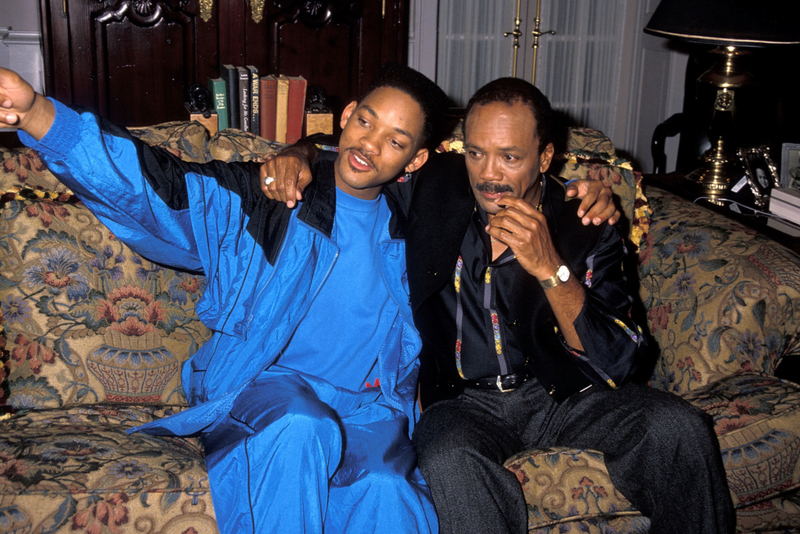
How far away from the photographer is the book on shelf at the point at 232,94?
2.69 m

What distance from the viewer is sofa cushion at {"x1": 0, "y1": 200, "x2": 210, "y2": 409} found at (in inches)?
64.2

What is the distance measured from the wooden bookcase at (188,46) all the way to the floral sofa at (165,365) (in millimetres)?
1674

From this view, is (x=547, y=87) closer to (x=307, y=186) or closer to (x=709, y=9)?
(x=709, y=9)

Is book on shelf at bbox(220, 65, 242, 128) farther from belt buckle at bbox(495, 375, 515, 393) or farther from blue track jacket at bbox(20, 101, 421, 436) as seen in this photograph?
belt buckle at bbox(495, 375, 515, 393)

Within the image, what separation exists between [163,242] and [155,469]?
482 millimetres

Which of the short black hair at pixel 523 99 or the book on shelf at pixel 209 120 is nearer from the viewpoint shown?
the short black hair at pixel 523 99

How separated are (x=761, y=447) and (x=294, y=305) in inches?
42.5

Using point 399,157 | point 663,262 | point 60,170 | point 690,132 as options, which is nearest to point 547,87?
point 690,132

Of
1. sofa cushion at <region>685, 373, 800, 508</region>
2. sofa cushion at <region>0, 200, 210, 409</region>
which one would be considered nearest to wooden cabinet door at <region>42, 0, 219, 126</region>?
sofa cushion at <region>0, 200, 210, 409</region>

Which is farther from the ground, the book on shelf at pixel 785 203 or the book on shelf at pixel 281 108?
the book on shelf at pixel 281 108

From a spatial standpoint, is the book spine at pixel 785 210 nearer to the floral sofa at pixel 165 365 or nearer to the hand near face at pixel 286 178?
A: the floral sofa at pixel 165 365

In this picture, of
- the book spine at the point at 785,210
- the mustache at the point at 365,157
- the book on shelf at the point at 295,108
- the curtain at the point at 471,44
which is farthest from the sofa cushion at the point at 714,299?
the curtain at the point at 471,44

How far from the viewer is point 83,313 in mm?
1669

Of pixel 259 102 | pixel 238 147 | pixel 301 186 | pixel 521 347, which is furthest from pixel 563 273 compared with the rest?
pixel 259 102
